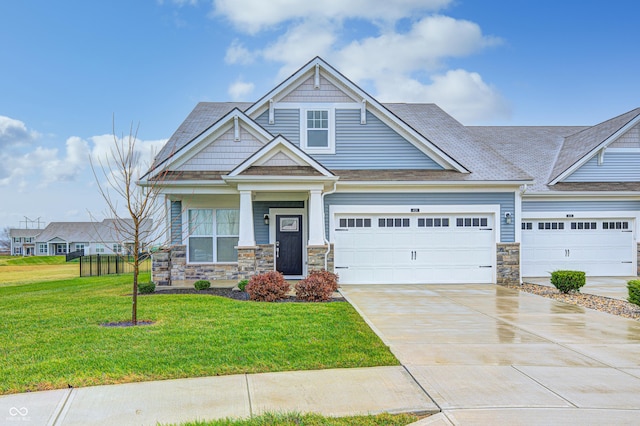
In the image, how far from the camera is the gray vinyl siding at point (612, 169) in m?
16.6

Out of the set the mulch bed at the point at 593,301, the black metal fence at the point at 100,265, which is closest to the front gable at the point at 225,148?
the mulch bed at the point at 593,301

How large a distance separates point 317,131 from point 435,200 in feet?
14.9

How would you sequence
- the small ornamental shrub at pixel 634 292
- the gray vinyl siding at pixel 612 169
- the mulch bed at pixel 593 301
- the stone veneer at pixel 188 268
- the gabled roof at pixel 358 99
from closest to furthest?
1. the small ornamental shrub at pixel 634 292
2. the mulch bed at pixel 593 301
3. the stone veneer at pixel 188 268
4. the gabled roof at pixel 358 99
5. the gray vinyl siding at pixel 612 169

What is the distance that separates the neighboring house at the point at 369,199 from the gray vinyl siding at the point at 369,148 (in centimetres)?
3

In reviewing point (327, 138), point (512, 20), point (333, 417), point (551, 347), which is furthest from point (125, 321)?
point (512, 20)

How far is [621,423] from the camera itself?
13.2 feet

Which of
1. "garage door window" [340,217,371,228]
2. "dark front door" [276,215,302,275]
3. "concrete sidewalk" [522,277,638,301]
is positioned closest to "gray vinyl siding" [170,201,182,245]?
"dark front door" [276,215,302,275]

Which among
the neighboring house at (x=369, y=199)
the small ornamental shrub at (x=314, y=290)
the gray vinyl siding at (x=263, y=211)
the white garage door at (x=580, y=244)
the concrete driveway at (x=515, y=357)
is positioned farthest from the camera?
the white garage door at (x=580, y=244)

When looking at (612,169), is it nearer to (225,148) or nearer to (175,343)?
(225,148)

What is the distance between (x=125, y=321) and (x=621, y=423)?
25.0 feet

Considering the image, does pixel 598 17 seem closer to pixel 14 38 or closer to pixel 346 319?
pixel 346 319

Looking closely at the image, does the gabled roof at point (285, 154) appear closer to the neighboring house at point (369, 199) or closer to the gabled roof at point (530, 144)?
the neighboring house at point (369, 199)

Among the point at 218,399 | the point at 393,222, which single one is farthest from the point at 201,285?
the point at 218,399

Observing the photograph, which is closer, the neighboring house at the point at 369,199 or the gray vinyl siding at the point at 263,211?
the neighboring house at the point at 369,199
